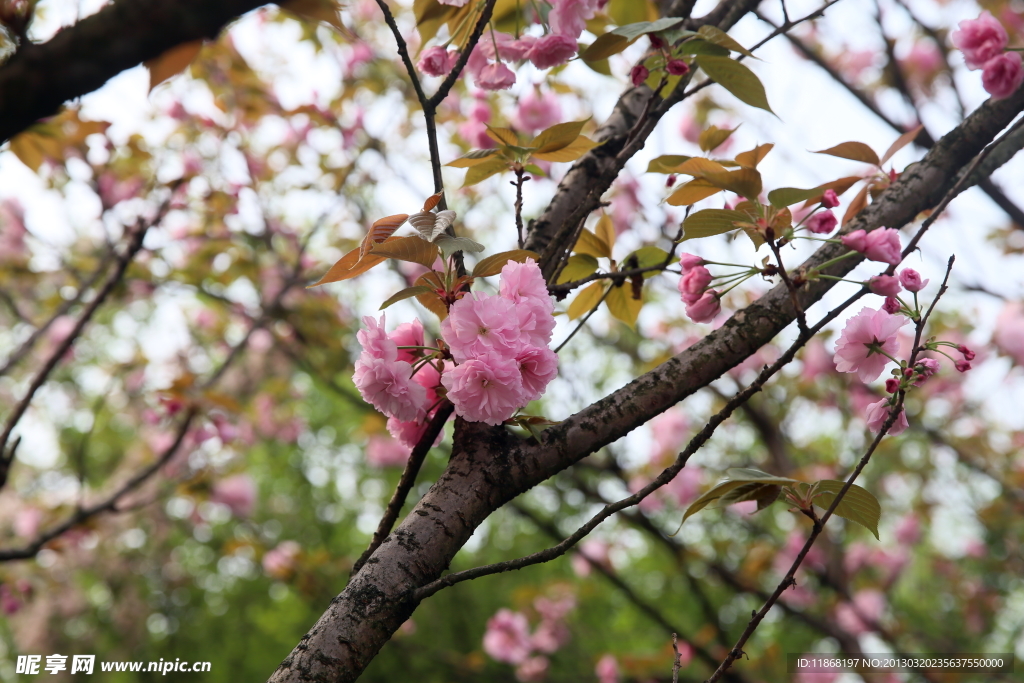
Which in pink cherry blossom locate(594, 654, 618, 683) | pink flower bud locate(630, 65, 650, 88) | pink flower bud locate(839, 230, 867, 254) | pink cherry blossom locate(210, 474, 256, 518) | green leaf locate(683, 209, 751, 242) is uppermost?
pink cherry blossom locate(210, 474, 256, 518)

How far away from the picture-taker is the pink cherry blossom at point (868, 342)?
960 mm

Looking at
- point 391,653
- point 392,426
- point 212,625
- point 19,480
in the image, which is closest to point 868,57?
point 392,426

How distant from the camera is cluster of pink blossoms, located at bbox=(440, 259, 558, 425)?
2.68ft

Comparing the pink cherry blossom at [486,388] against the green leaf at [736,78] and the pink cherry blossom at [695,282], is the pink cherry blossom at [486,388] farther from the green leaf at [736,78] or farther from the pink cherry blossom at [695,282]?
the green leaf at [736,78]

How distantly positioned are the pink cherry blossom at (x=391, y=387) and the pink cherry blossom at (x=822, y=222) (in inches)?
25.7

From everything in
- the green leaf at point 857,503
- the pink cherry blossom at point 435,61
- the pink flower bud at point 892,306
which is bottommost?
the green leaf at point 857,503

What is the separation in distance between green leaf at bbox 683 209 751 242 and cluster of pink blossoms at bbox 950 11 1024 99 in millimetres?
525

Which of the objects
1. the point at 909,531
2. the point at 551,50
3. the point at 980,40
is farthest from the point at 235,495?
the point at 909,531

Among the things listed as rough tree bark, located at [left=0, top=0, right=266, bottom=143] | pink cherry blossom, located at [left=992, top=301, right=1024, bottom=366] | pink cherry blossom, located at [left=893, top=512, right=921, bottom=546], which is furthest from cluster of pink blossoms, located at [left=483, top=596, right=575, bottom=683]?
rough tree bark, located at [left=0, top=0, right=266, bottom=143]

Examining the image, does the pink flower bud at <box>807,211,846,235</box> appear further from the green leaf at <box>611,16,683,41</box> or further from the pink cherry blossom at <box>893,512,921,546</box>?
the pink cherry blossom at <box>893,512,921,546</box>

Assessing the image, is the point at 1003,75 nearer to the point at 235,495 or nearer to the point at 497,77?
the point at 497,77

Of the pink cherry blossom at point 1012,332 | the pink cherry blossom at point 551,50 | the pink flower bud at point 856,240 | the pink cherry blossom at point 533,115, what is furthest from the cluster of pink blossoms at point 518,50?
the pink cherry blossom at point 1012,332

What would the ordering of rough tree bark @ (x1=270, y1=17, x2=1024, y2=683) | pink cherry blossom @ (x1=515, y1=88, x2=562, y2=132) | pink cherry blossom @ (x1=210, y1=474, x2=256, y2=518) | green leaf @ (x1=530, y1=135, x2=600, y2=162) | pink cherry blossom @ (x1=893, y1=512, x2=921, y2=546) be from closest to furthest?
1. rough tree bark @ (x1=270, y1=17, x2=1024, y2=683)
2. green leaf @ (x1=530, y1=135, x2=600, y2=162)
3. pink cherry blossom @ (x1=515, y1=88, x2=562, y2=132)
4. pink cherry blossom @ (x1=210, y1=474, x2=256, y2=518)
5. pink cherry blossom @ (x1=893, y1=512, x2=921, y2=546)

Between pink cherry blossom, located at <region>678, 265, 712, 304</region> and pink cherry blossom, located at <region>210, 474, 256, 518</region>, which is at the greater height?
pink cherry blossom, located at <region>210, 474, 256, 518</region>
